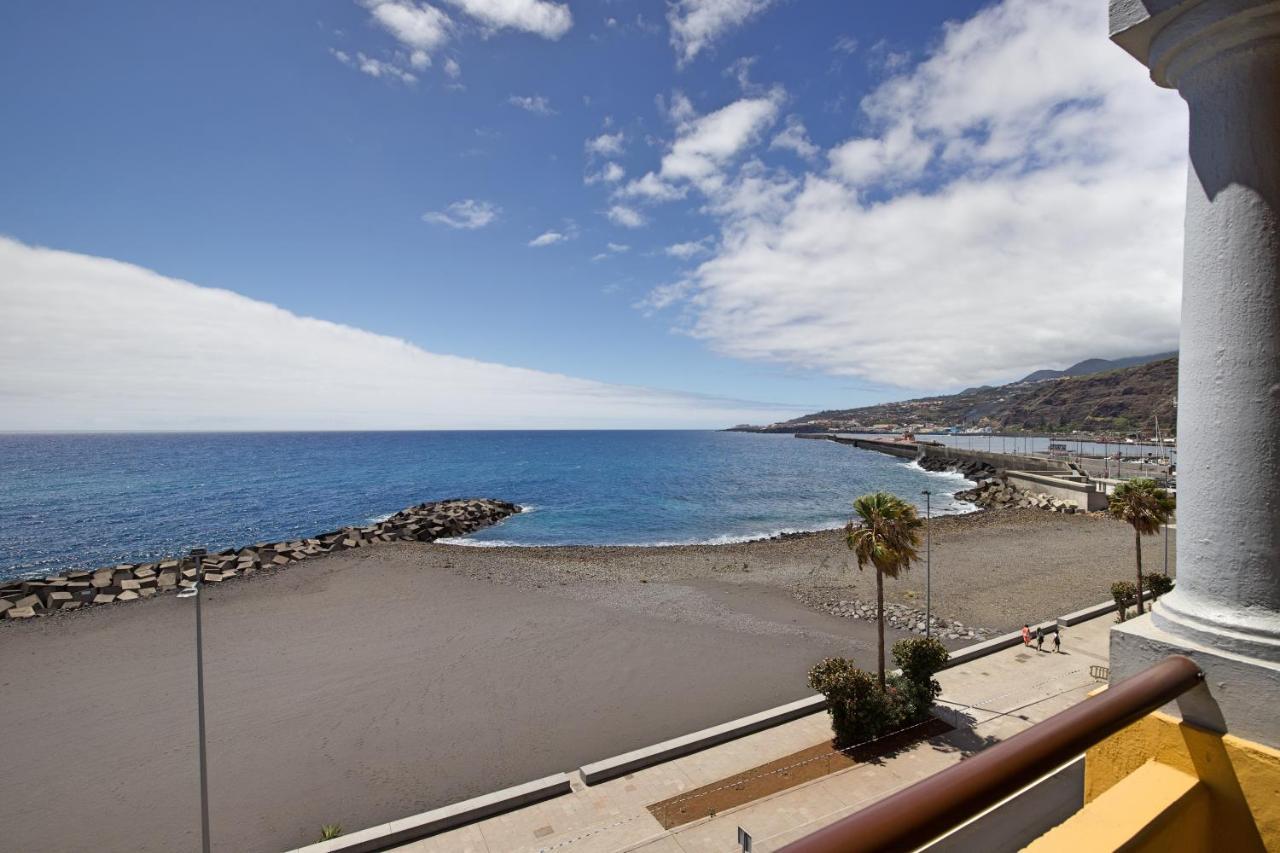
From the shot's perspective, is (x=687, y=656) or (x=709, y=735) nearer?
(x=709, y=735)

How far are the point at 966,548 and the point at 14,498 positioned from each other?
340ft

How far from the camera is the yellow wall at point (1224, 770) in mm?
1953

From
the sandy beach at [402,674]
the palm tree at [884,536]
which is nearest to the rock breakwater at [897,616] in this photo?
the sandy beach at [402,674]

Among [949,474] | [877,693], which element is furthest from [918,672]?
[949,474]

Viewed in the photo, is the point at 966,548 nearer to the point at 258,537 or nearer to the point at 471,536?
the point at 471,536

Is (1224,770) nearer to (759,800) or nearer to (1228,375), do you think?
(1228,375)

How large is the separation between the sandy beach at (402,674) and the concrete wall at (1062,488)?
44.3ft

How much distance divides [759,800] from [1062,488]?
59.3 metres

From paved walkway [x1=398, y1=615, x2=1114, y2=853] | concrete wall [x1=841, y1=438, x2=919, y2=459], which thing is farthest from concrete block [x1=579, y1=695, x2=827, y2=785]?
concrete wall [x1=841, y1=438, x2=919, y2=459]

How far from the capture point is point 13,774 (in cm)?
1680

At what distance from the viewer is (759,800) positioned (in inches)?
498

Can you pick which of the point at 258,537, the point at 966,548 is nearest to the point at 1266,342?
the point at 966,548

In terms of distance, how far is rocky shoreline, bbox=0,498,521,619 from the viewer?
31.4 metres

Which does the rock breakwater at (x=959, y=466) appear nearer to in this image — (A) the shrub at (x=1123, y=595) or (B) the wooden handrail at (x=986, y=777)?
(A) the shrub at (x=1123, y=595)
